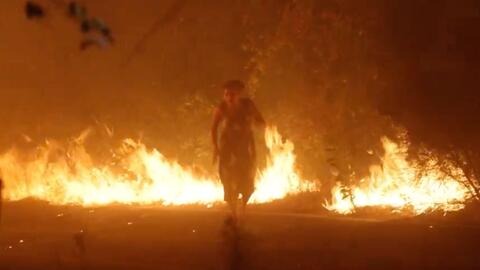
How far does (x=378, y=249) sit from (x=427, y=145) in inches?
104

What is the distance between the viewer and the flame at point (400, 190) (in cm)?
1213

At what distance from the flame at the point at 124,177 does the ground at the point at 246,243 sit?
1.53 meters

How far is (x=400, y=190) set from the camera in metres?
13.2

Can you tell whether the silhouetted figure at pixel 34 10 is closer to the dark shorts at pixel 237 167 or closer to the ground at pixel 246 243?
the ground at pixel 246 243

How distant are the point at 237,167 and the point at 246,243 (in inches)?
103

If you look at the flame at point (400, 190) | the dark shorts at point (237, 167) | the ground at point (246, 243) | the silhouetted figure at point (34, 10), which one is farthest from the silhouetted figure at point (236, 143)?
the silhouetted figure at point (34, 10)

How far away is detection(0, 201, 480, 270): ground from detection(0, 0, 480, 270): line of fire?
0.13ft

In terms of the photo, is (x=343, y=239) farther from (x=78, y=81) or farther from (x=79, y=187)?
(x=78, y=81)

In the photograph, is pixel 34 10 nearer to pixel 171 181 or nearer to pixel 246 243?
pixel 246 243

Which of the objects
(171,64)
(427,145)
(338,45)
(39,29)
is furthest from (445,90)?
(39,29)

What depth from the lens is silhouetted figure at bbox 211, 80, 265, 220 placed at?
12.1 metres

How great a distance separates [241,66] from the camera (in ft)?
51.3

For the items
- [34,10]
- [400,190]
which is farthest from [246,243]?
[34,10]

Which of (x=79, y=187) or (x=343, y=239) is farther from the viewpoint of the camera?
(x=79, y=187)
